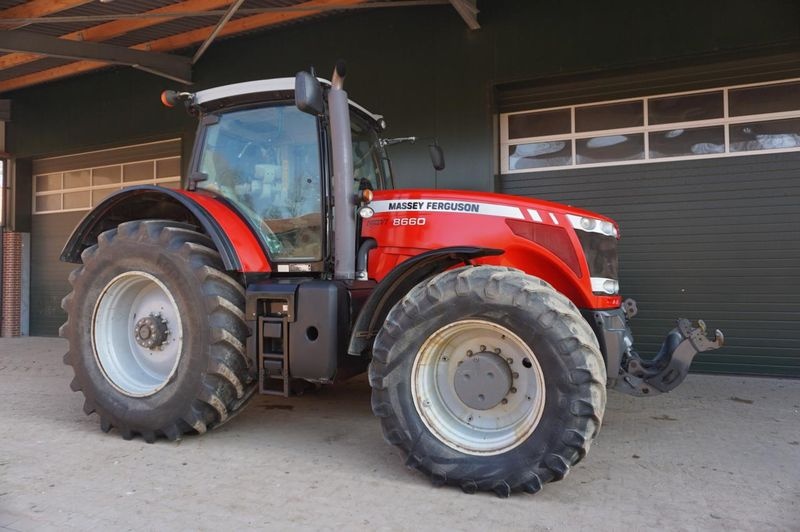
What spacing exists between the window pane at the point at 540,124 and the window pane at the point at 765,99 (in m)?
1.95

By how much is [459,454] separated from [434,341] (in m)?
0.64

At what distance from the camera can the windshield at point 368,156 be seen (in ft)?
14.4

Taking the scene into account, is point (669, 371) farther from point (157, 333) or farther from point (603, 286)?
point (157, 333)

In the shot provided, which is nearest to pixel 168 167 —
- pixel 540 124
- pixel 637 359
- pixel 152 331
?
pixel 540 124

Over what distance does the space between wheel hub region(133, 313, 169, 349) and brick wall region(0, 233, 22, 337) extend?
384 inches

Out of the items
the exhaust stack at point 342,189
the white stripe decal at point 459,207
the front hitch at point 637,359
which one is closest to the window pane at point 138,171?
the exhaust stack at point 342,189

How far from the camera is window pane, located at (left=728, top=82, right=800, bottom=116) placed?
6609 millimetres

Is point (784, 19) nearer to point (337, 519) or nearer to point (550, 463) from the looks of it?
point (550, 463)

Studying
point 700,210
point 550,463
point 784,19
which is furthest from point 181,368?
point 784,19

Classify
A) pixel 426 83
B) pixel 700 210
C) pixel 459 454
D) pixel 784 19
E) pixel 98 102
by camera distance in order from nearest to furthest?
1. pixel 459 454
2. pixel 784 19
3. pixel 700 210
4. pixel 426 83
5. pixel 98 102

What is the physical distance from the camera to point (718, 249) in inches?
269

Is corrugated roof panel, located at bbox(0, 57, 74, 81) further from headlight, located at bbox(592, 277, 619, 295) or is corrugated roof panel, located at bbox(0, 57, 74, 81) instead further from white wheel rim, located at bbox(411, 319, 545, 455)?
headlight, located at bbox(592, 277, 619, 295)

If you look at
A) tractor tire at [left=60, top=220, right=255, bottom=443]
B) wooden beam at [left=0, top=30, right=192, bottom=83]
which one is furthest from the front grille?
wooden beam at [left=0, top=30, right=192, bottom=83]

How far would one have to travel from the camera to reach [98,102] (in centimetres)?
1072
